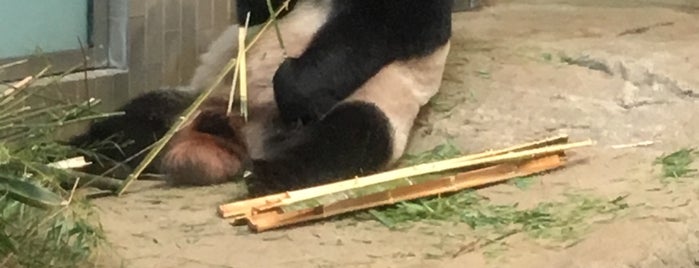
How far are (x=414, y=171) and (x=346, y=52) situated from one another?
19cm

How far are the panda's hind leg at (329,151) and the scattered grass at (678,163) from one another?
33cm

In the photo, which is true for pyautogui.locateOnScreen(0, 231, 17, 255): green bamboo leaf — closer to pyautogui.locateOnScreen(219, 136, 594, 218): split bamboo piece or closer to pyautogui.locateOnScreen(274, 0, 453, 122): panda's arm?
pyautogui.locateOnScreen(219, 136, 594, 218): split bamboo piece

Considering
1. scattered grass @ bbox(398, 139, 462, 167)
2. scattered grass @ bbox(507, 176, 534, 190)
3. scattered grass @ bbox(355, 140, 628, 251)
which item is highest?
scattered grass @ bbox(355, 140, 628, 251)

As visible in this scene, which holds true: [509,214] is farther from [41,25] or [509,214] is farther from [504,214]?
[41,25]

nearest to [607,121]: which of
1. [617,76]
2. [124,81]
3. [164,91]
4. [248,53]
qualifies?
[617,76]

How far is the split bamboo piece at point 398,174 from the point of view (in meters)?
1.14

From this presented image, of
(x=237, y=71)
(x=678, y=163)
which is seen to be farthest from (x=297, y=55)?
(x=678, y=163)

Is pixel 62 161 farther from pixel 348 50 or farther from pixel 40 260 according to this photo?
pixel 348 50

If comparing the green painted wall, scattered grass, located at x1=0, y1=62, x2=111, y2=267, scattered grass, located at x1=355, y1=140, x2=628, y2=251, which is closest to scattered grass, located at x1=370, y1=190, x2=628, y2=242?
scattered grass, located at x1=355, y1=140, x2=628, y2=251

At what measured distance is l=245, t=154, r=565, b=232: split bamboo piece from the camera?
1.13 metres

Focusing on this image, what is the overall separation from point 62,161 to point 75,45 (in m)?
0.49

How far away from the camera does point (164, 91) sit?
1.51 m

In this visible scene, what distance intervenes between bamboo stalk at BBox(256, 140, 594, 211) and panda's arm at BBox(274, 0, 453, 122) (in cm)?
15

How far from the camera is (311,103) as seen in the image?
1337 mm
